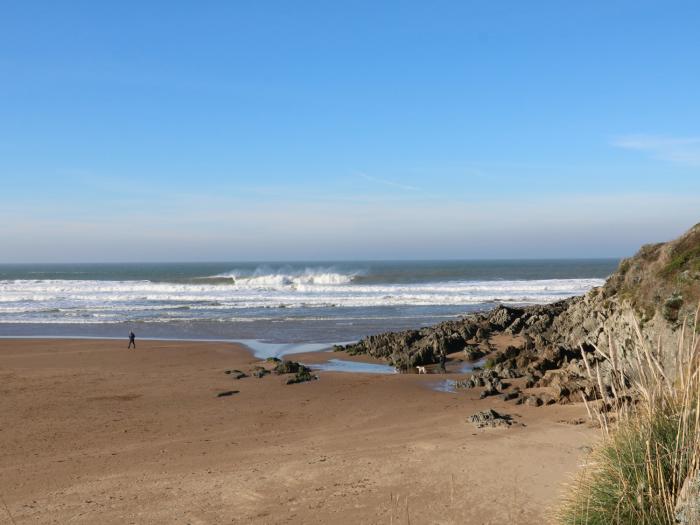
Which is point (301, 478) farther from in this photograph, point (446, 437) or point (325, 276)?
point (325, 276)

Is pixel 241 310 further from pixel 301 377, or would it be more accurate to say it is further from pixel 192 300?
pixel 301 377

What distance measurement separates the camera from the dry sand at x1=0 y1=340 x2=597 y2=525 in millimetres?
7035

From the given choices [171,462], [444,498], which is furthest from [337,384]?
[444,498]

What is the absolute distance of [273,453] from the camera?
919 cm

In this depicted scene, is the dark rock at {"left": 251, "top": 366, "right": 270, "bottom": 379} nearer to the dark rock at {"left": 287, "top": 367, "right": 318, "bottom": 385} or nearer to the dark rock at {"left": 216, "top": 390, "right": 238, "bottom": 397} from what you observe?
the dark rock at {"left": 287, "top": 367, "right": 318, "bottom": 385}

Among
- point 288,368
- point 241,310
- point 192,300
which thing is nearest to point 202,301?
point 192,300

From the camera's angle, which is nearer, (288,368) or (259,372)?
(259,372)

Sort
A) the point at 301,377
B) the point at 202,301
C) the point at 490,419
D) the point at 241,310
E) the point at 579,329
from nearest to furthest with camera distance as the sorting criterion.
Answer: the point at 490,419
the point at 301,377
the point at 579,329
the point at 241,310
the point at 202,301

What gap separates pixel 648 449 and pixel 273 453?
6740 millimetres

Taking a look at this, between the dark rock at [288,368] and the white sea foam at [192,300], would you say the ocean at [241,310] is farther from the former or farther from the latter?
the dark rock at [288,368]

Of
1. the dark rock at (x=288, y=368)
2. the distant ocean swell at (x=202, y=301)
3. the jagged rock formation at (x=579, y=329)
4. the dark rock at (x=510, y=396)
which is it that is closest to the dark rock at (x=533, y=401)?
the jagged rock formation at (x=579, y=329)

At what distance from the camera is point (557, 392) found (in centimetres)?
1178

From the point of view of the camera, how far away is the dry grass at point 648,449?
341cm

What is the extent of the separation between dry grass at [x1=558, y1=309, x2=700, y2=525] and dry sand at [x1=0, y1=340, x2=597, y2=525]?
2.46 m
